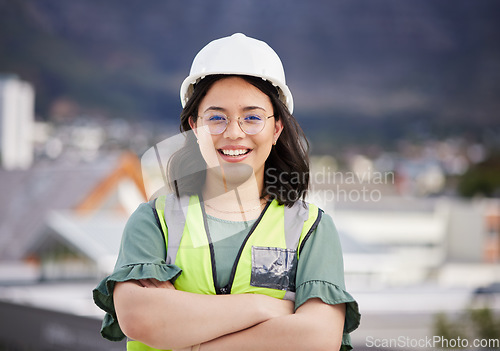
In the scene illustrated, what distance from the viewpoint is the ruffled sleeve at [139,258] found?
1.09 meters

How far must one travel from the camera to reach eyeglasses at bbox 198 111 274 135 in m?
1.15

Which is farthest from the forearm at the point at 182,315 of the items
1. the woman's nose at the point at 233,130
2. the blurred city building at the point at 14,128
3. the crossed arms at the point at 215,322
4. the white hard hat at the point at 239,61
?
the blurred city building at the point at 14,128

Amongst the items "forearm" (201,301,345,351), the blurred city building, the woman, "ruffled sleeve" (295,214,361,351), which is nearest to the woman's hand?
the woman

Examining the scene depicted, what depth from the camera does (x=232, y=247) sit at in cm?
113

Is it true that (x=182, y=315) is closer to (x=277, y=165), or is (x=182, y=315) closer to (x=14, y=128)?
(x=277, y=165)

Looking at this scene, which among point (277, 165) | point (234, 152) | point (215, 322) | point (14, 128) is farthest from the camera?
point (14, 128)

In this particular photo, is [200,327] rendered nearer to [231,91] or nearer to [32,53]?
[231,91]

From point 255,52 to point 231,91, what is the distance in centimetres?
8

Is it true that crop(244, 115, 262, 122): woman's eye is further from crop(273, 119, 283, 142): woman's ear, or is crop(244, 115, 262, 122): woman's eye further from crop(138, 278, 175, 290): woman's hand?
crop(138, 278, 175, 290): woman's hand

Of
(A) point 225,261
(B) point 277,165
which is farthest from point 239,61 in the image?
(A) point 225,261

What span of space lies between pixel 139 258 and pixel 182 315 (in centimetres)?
13

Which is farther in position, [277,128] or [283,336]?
[277,128]

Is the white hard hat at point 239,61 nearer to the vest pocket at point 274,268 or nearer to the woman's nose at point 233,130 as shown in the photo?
the woman's nose at point 233,130

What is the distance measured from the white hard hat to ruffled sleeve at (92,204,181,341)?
28 centimetres
